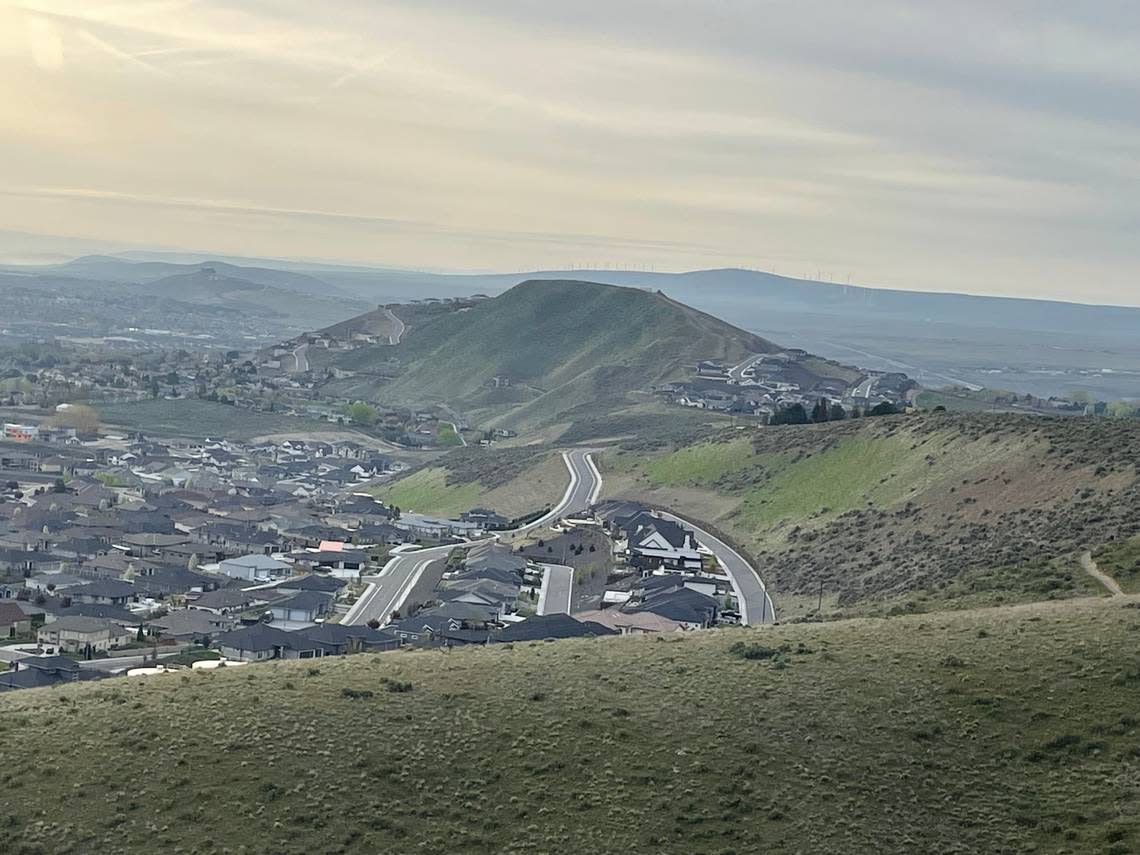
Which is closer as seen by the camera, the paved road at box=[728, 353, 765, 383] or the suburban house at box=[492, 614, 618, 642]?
the suburban house at box=[492, 614, 618, 642]

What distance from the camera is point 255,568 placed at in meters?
72.1

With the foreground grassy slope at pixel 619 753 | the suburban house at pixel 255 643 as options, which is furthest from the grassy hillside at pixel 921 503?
the suburban house at pixel 255 643

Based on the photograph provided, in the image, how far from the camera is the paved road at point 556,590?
5909 centimetres

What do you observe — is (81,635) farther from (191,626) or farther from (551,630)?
(551,630)

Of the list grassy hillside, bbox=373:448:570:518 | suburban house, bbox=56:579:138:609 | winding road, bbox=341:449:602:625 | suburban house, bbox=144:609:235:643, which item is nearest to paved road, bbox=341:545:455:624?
winding road, bbox=341:449:602:625

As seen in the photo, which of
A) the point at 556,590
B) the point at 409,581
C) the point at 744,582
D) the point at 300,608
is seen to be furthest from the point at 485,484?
the point at 300,608

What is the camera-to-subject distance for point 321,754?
27062 millimetres

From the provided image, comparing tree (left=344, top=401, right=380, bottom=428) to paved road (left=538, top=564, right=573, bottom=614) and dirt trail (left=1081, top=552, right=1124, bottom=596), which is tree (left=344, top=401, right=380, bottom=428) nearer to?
paved road (left=538, top=564, right=573, bottom=614)

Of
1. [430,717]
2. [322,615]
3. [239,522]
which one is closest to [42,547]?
[239,522]

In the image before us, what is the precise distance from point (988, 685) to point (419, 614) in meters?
31.6

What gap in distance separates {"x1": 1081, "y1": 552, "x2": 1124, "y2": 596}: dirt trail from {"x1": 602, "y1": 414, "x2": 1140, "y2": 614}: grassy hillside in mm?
338

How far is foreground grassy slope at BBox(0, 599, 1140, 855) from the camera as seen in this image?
963 inches

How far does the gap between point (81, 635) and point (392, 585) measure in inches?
605

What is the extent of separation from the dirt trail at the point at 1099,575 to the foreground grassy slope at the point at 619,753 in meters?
8.50
